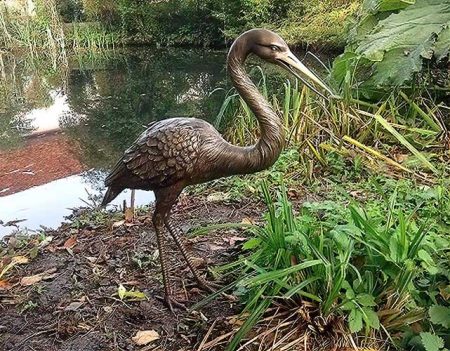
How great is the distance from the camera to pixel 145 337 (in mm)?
2455

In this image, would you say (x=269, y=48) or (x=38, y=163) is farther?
(x=38, y=163)

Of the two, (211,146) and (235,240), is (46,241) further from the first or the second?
(211,146)

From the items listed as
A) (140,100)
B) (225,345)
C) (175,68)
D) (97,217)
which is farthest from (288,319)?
(175,68)

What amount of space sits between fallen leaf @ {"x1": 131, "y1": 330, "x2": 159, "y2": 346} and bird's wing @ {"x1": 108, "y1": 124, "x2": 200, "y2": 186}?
0.70m

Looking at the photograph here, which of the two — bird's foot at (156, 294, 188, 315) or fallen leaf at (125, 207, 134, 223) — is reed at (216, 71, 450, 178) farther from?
bird's foot at (156, 294, 188, 315)

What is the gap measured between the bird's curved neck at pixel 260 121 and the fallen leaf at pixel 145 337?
883 millimetres

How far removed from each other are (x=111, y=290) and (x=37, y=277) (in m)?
0.58

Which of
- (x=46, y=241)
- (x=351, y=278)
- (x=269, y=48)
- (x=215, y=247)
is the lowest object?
(x=46, y=241)

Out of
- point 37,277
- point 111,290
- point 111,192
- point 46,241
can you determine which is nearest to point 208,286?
point 111,290

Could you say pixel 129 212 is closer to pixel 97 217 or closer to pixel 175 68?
pixel 97 217

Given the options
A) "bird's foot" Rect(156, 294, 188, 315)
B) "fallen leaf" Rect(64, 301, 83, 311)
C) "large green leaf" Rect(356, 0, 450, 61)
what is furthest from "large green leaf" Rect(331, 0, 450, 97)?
"fallen leaf" Rect(64, 301, 83, 311)

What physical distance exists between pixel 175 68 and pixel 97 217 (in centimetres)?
1190

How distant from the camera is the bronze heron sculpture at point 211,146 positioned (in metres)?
2.41

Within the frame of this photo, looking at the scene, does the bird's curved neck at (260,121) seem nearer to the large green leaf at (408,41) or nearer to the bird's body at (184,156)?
the bird's body at (184,156)
